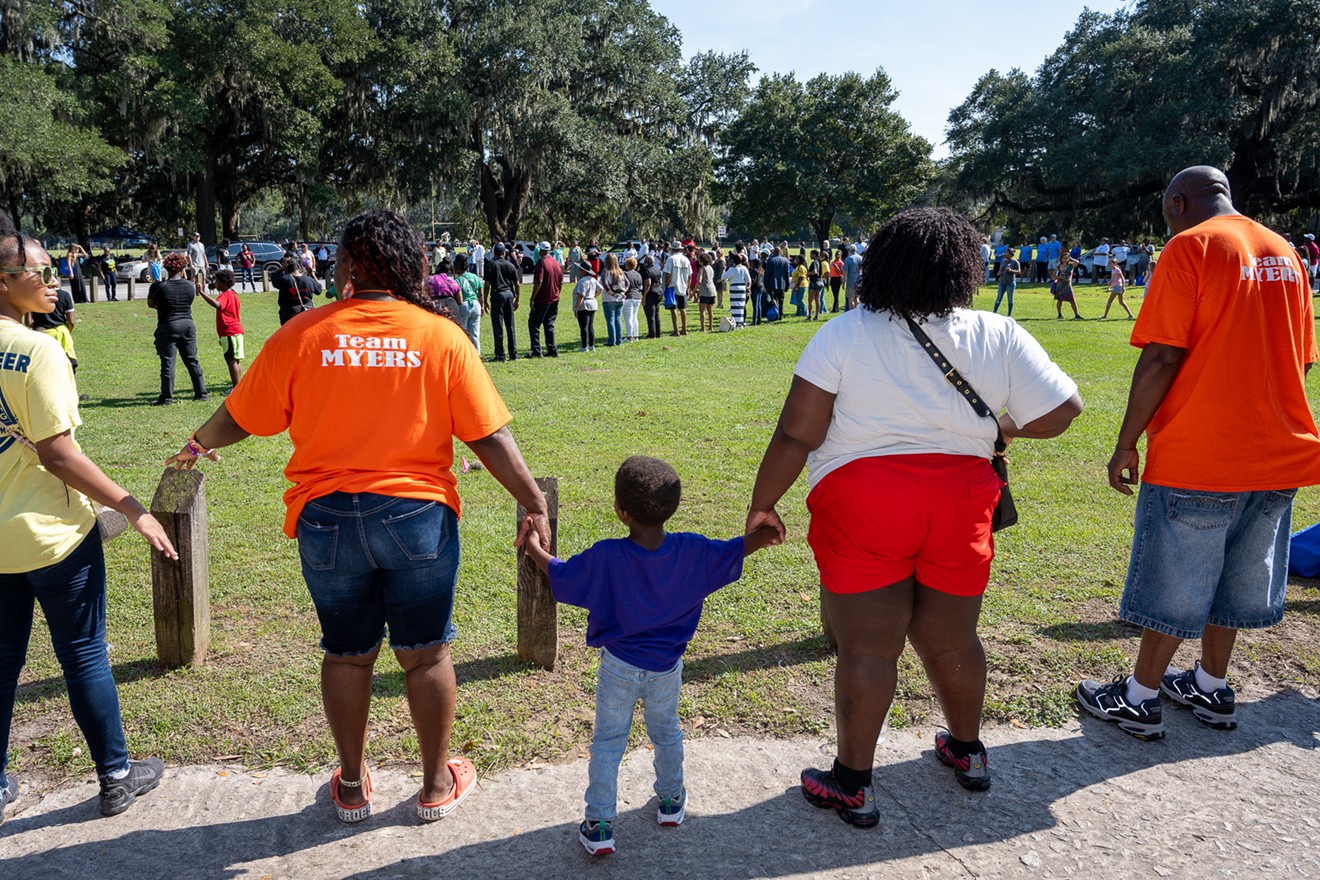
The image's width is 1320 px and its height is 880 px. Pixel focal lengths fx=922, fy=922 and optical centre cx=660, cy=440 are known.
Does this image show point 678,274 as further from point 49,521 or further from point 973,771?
point 49,521

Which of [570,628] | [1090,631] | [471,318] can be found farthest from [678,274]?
[1090,631]

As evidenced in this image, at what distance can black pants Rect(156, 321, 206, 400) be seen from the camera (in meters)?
10.9

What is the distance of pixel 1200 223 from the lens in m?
3.51

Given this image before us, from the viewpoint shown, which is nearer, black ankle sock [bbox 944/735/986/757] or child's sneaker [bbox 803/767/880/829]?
child's sneaker [bbox 803/767/880/829]

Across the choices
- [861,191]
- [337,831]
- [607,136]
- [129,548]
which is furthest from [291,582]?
[861,191]

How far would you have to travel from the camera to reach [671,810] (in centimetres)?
304

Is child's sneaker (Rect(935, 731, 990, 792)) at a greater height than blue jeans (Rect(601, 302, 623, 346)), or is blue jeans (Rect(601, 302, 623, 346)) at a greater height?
blue jeans (Rect(601, 302, 623, 346))

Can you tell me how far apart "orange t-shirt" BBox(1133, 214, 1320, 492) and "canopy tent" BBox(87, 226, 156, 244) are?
167 feet

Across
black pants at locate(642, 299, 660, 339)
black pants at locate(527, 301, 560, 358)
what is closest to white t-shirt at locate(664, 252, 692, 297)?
black pants at locate(642, 299, 660, 339)

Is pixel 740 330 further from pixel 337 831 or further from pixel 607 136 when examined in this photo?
pixel 607 136

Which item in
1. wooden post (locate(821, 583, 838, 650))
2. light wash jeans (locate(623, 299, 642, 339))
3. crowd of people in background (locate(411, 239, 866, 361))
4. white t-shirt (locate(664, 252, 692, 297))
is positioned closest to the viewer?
wooden post (locate(821, 583, 838, 650))

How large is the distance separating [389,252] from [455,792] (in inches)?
72.0

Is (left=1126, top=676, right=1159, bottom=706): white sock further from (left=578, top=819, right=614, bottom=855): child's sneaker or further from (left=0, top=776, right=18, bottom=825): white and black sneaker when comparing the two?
(left=0, top=776, right=18, bottom=825): white and black sneaker

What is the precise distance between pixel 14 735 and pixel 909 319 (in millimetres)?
3781
